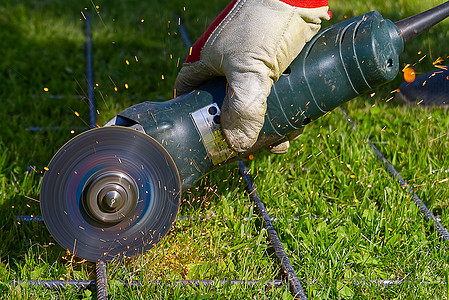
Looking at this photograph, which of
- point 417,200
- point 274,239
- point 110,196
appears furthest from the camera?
point 417,200

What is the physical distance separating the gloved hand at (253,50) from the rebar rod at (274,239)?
492 millimetres

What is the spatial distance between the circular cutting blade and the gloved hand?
35 cm

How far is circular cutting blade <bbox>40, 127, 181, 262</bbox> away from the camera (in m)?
2.52

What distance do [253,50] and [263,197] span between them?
104cm

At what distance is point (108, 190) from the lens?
97.8 inches

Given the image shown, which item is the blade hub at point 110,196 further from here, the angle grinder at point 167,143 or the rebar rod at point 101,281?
the rebar rod at point 101,281

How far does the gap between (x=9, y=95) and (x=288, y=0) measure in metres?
2.70

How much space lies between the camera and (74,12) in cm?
640

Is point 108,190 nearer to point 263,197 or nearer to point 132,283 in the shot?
point 132,283

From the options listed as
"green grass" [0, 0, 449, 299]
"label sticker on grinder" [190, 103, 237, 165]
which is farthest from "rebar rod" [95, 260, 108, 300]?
"label sticker on grinder" [190, 103, 237, 165]

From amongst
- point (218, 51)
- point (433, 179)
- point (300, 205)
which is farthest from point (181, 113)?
point (433, 179)

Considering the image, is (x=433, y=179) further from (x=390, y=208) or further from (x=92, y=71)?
(x=92, y=71)

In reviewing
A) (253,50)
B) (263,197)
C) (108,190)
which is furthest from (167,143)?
(263,197)

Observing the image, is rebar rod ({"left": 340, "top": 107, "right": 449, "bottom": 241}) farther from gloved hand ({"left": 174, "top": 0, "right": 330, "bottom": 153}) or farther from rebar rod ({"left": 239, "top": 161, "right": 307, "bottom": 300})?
gloved hand ({"left": 174, "top": 0, "right": 330, "bottom": 153})
